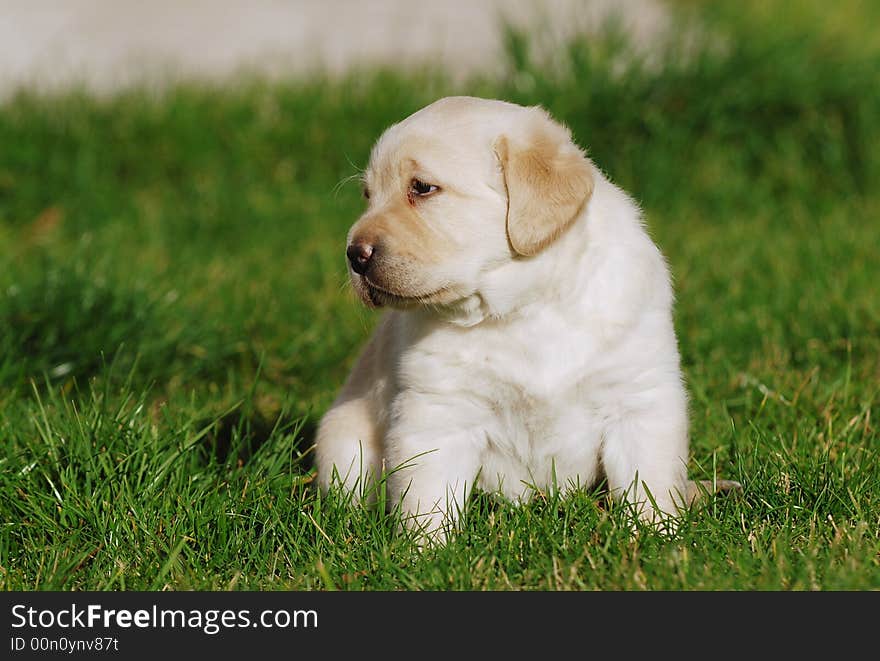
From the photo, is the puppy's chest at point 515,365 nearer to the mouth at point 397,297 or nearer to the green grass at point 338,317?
the mouth at point 397,297

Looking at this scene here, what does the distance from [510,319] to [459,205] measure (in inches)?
13.3

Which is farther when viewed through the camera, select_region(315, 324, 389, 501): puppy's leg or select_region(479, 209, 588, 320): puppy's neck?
select_region(315, 324, 389, 501): puppy's leg

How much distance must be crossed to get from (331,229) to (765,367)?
8.77 feet

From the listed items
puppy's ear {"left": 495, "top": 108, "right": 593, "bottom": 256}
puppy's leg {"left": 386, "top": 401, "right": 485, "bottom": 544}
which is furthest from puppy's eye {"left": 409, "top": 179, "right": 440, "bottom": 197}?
puppy's leg {"left": 386, "top": 401, "right": 485, "bottom": 544}

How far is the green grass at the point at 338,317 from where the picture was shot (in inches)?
112

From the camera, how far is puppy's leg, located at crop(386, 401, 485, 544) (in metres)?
3.07

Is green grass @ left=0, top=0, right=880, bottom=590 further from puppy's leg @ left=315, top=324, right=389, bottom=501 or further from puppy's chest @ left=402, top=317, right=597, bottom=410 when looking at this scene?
puppy's chest @ left=402, top=317, right=597, bottom=410

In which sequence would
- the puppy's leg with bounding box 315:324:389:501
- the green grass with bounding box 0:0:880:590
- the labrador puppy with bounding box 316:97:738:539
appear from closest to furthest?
the green grass with bounding box 0:0:880:590 → the labrador puppy with bounding box 316:97:738:539 → the puppy's leg with bounding box 315:324:389:501

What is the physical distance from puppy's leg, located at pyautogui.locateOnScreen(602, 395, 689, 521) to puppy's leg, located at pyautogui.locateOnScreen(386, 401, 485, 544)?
37cm

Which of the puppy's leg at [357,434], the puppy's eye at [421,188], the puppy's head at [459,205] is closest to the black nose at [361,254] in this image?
the puppy's head at [459,205]

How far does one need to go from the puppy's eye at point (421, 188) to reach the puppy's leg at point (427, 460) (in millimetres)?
539

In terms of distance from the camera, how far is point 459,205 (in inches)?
118

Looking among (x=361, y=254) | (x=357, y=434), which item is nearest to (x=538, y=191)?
(x=361, y=254)
